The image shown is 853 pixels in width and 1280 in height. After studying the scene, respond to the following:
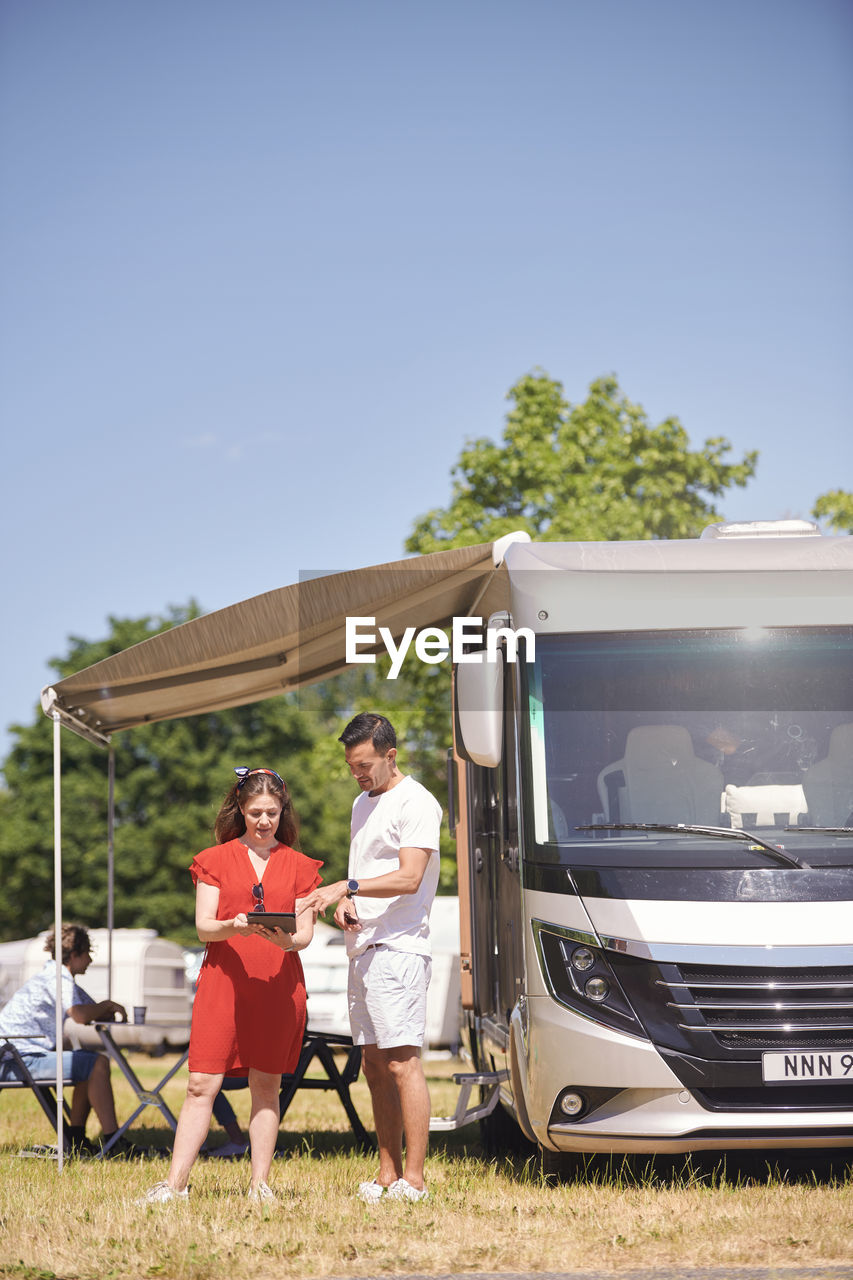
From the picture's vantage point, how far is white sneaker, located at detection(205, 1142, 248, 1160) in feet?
27.9

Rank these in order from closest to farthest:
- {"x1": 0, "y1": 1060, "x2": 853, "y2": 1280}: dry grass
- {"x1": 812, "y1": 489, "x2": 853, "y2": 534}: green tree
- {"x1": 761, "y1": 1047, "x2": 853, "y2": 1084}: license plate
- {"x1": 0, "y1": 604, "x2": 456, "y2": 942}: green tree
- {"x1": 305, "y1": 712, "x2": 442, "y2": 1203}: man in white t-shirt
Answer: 1. {"x1": 0, "y1": 1060, "x2": 853, "y2": 1280}: dry grass
2. {"x1": 761, "y1": 1047, "x2": 853, "y2": 1084}: license plate
3. {"x1": 305, "y1": 712, "x2": 442, "y2": 1203}: man in white t-shirt
4. {"x1": 812, "y1": 489, "x2": 853, "y2": 534}: green tree
5. {"x1": 0, "y1": 604, "x2": 456, "y2": 942}: green tree

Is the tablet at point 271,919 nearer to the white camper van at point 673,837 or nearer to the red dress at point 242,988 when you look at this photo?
the red dress at point 242,988

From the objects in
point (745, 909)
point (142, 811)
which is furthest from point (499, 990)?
point (142, 811)

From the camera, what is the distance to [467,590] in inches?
318

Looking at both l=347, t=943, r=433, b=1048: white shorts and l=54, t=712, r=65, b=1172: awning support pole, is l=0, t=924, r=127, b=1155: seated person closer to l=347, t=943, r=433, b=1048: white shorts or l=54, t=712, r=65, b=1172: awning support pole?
l=54, t=712, r=65, b=1172: awning support pole

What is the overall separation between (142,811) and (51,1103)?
3500 cm

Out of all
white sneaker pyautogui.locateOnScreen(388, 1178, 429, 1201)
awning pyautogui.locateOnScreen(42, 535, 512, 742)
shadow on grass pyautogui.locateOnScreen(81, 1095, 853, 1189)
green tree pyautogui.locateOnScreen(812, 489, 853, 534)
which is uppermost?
green tree pyautogui.locateOnScreen(812, 489, 853, 534)

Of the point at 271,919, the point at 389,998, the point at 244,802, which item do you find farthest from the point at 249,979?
the point at 244,802

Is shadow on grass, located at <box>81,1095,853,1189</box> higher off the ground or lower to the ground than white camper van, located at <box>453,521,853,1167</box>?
lower

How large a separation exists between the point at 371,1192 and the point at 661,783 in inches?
82.4

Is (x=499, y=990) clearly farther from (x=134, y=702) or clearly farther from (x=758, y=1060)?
(x=134, y=702)

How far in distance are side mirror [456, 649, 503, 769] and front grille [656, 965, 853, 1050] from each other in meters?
1.17

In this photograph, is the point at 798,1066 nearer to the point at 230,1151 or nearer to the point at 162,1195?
the point at 162,1195

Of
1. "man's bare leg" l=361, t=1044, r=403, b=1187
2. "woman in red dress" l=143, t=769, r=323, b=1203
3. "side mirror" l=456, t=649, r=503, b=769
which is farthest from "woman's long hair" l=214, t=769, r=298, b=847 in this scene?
"man's bare leg" l=361, t=1044, r=403, b=1187
